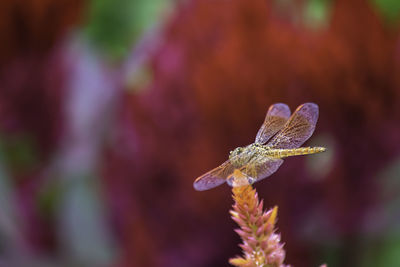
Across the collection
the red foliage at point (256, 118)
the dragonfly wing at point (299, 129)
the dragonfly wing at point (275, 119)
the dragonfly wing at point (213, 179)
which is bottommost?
the dragonfly wing at point (213, 179)

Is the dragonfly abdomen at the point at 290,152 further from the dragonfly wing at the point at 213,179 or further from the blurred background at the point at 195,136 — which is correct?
the blurred background at the point at 195,136

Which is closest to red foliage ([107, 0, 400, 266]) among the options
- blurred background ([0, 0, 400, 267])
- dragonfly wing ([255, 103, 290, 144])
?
blurred background ([0, 0, 400, 267])

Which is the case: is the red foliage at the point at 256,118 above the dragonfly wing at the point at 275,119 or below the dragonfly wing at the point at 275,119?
above

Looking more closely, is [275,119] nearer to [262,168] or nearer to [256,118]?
[262,168]

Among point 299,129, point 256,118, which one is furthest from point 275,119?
point 256,118

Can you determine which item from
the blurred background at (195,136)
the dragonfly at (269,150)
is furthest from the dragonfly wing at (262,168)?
the blurred background at (195,136)

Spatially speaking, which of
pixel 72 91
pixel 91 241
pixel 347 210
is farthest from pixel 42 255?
pixel 347 210

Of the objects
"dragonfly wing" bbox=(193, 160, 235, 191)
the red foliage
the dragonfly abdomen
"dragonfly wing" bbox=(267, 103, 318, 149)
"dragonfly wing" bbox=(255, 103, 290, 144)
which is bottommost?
"dragonfly wing" bbox=(193, 160, 235, 191)

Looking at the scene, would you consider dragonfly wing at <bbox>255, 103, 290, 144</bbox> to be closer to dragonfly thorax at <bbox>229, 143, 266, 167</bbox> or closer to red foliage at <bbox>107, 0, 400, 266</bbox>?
dragonfly thorax at <bbox>229, 143, 266, 167</bbox>
